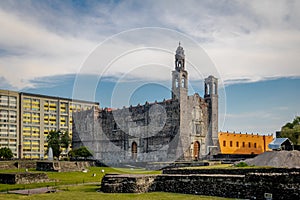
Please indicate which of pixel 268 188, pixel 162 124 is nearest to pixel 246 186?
pixel 268 188

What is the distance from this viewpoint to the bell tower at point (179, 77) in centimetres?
6619

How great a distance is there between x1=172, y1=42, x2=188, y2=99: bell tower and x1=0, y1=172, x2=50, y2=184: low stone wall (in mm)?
32899

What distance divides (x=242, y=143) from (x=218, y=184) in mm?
54585

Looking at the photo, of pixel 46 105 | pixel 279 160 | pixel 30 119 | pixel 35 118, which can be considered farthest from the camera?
pixel 46 105

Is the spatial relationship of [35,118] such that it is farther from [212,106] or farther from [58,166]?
[58,166]

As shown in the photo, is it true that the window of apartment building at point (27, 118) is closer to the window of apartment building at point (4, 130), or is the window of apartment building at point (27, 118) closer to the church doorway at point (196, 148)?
the window of apartment building at point (4, 130)

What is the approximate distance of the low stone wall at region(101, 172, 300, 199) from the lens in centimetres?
2205

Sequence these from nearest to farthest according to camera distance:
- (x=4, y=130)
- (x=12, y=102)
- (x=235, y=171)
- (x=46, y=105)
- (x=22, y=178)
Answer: (x=235, y=171) → (x=22, y=178) → (x=4, y=130) → (x=12, y=102) → (x=46, y=105)

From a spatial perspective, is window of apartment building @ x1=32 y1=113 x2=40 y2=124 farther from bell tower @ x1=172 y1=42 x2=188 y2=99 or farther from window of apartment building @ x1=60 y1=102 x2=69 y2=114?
bell tower @ x1=172 y1=42 x2=188 y2=99

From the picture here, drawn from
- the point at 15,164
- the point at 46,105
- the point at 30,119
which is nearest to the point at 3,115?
the point at 30,119

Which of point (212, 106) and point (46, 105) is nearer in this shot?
point (212, 106)

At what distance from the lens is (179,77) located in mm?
66812

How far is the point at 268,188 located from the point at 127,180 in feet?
32.4

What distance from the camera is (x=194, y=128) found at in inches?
2712
